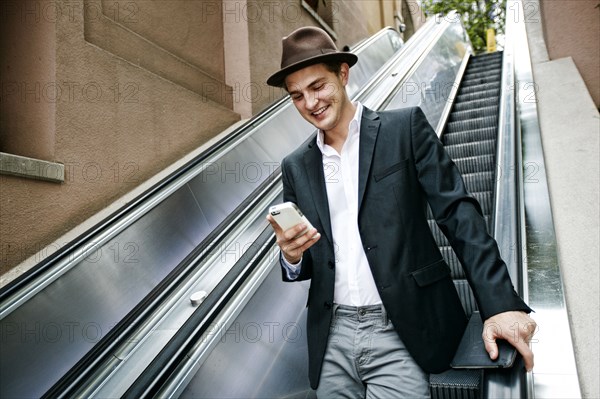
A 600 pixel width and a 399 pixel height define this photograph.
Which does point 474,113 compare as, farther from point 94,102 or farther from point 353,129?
point 353,129

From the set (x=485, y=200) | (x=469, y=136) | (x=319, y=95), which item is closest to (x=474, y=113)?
(x=469, y=136)

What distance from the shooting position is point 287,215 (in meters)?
1.37

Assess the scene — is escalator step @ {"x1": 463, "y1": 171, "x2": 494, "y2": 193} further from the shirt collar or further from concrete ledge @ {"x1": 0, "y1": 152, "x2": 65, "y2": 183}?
concrete ledge @ {"x1": 0, "y1": 152, "x2": 65, "y2": 183}

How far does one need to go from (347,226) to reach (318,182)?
20 centimetres

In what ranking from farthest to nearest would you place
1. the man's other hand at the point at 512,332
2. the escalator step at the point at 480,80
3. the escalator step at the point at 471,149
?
the escalator step at the point at 480,80
the escalator step at the point at 471,149
the man's other hand at the point at 512,332

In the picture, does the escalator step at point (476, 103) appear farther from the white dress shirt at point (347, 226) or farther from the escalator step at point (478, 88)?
the white dress shirt at point (347, 226)

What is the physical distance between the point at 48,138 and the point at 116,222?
3.22ft

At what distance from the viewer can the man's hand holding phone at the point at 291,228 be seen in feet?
4.49

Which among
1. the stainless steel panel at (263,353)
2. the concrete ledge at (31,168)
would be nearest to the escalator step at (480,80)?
the stainless steel panel at (263,353)

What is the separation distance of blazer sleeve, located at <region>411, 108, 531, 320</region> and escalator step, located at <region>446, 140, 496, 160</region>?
3304 millimetres

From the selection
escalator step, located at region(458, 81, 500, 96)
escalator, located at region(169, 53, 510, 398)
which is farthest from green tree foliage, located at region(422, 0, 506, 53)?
escalator, located at region(169, 53, 510, 398)

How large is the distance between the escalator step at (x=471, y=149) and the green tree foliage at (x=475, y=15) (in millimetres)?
13019

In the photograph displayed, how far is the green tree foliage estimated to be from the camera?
1619 cm

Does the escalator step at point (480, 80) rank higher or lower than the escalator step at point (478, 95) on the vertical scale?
higher
